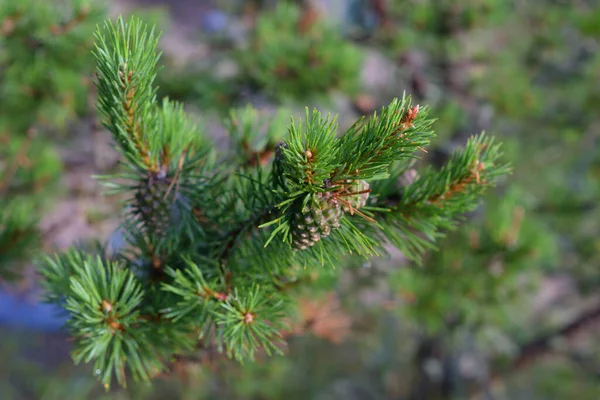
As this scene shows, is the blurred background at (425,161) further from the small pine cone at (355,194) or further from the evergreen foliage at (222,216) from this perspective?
the small pine cone at (355,194)

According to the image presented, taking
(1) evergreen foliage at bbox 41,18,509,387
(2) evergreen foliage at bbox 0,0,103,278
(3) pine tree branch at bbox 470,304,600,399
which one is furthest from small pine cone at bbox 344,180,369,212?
(3) pine tree branch at bbox 470,304,600,399

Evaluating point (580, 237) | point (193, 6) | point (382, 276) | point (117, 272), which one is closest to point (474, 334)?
point (382, 276)

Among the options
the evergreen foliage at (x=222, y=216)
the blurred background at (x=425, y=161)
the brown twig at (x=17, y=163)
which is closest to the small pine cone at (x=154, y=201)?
the evergreen foliage at (x=222, y=216)

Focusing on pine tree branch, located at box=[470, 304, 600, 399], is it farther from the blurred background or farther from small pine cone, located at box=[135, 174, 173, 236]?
small pine cone, located at box=[135, 174, 173, 236]

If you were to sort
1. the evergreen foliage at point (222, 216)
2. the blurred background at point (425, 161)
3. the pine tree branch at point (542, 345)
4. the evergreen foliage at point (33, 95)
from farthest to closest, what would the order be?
1. the pine tree branch at point (542, 345)
2. the blurred background at point (425, 161)
3. the evergreen foliage at point (33, 95)
4. the evergreen foliage at point (222, 216)

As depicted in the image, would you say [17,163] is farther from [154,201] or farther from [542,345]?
[542,345]

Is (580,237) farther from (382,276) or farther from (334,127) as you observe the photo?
(334,127)

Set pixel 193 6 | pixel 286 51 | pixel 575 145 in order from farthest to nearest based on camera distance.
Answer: pixel 193 6, pixel 575 145, pixel 286 51
